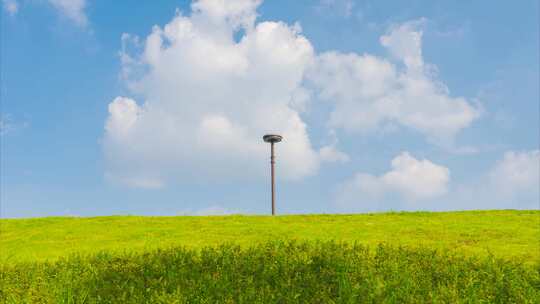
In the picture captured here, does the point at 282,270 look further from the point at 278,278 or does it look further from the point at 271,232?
the point at 271,232

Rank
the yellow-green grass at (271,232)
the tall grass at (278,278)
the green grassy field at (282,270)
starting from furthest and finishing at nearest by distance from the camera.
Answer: the yellow-green grass at (271,232) → the green grassy field at (282,270) → the tall grass at (278,278)

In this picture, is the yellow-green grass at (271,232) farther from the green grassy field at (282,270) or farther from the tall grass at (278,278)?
the tall grass at (278,278)

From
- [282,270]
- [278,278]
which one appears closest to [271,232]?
[282,270]

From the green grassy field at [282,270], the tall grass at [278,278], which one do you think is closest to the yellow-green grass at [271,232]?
the green grassy field at [282,270]

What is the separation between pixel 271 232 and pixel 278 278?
6.83m

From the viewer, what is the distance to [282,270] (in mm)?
9258

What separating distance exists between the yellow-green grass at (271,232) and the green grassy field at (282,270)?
7 centimetres

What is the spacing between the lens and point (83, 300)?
27.0 ft

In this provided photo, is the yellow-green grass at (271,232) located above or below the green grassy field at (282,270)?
above

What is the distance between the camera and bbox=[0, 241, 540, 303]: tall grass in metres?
8.10

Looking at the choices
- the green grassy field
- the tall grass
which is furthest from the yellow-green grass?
the tall grass

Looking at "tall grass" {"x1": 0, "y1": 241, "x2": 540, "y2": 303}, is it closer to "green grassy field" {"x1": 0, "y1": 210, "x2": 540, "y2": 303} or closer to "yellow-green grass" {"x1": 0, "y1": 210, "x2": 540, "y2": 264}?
"green grassy field" {"x1": 0, "y1": 210, "x2": 540, "y2": 303}

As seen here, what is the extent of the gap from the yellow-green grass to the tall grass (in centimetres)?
211

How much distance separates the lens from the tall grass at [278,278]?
8102mm
